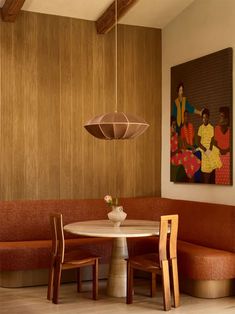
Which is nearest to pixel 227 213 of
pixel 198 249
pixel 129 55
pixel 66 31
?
pixel 198 249

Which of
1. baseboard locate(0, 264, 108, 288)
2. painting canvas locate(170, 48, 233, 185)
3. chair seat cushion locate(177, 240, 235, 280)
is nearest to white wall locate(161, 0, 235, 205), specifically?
painting canvas locate(170, 48, 233, 185)

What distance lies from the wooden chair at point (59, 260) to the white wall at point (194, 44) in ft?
A: 5.87

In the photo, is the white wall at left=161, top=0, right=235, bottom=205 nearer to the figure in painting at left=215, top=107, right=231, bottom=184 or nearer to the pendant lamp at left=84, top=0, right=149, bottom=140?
the figure in painting at left=215, top=107, right=231, bottom=184

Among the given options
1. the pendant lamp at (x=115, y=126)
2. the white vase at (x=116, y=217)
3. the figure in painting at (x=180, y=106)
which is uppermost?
the figure in painting at (x=180, y=106)

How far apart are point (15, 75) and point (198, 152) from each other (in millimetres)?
2425

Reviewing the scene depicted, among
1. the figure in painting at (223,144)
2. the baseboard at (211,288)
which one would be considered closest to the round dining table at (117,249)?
the baseboard at (211,288)

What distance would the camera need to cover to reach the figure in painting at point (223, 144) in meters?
5.80

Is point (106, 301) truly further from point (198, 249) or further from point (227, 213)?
point (227, 213)

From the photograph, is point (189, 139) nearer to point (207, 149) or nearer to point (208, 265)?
point (207, 149)

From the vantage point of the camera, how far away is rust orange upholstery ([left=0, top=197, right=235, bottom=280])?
521 cm

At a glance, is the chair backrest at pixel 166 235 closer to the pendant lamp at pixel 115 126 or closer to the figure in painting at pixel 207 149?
the pendant lamp at pixel 115 126

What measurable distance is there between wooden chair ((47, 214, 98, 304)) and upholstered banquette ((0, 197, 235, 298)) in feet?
1.89

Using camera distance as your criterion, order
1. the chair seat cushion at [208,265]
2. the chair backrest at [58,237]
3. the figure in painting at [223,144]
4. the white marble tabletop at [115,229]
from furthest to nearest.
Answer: the figure in painting at [223,144], the chair seat cushion at [208,265], the chair backrest at [58,237], the white marble tabletop at [115,229]

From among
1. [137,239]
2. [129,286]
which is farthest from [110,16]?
[129,286]
